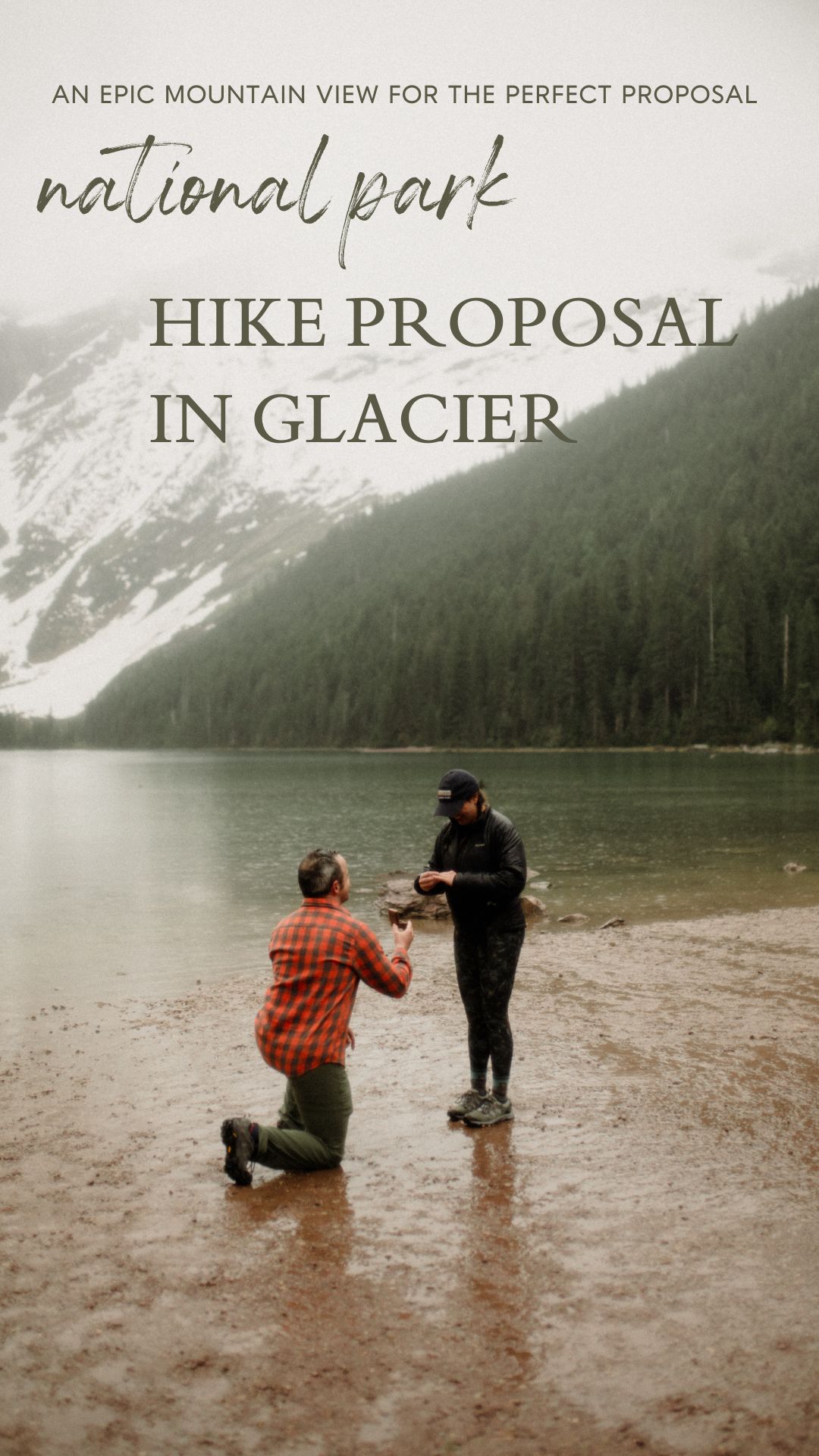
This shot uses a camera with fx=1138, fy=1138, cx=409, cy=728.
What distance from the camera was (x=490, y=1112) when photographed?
9.32 metres

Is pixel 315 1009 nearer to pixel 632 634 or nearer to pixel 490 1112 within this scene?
pixel 490 1112

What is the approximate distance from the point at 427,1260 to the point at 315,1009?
191cm

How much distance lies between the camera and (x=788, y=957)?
16875 millimetres

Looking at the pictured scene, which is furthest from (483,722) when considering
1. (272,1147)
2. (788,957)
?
(272,1147)

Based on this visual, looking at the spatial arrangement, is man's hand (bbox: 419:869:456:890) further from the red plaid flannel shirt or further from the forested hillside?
the forested hillside

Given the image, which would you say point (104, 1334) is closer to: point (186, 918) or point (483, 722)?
point (186, 918)

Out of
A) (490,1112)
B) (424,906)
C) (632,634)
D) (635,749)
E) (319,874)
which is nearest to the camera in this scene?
(319,874)

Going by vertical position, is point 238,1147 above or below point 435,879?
below

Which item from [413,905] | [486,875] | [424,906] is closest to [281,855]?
[424,906]

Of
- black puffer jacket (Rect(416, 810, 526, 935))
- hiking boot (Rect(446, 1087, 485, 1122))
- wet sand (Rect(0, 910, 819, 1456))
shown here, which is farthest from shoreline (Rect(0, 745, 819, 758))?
black puffer jacket (Rect(416, 810, 526, 935))

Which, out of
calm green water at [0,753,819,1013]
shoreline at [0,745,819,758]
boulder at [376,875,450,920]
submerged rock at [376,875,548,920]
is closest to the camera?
calm green water at [0,753,819,1013]

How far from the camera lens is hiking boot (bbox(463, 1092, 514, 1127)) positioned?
925cm

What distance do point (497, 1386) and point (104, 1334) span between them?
2.09 metres

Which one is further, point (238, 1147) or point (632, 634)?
point (632, 634)
